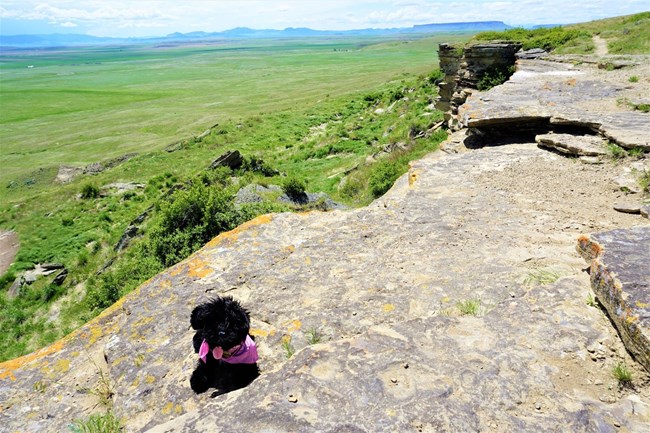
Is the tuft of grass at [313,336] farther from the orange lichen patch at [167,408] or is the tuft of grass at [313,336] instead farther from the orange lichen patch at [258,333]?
the orange lichen patch at [167,408]

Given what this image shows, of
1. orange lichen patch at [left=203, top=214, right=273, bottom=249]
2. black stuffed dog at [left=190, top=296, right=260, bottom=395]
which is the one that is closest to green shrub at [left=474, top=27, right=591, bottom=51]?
orange lichen patch at [left=203, top=214, right=273, bottom=249]

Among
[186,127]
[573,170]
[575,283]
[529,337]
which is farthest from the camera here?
[186,127]

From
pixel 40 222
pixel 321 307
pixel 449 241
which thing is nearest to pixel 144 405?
pixel 321 307

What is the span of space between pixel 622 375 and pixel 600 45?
2589cm

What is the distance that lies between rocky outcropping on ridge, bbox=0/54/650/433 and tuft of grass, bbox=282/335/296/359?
36mm

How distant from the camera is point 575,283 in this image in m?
4.93

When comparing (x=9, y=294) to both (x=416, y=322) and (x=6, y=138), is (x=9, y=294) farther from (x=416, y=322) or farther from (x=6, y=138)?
(x=6, y=138)

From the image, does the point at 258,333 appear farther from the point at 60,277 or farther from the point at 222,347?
the point at 60,277

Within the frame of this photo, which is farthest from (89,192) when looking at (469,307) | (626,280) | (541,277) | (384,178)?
(626,280)

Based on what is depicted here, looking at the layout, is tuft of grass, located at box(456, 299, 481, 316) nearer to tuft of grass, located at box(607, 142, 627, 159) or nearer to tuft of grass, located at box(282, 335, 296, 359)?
tuft of grass, located at box(282, 335, 296, 359)

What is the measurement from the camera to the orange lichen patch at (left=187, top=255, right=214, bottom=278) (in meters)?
6.41

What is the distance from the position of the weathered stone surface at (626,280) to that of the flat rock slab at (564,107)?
5.39m

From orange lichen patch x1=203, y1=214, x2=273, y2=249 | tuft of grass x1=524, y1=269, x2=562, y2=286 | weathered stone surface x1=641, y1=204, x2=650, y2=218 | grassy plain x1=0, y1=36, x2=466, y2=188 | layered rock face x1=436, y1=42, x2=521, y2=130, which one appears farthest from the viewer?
grassy plain x1=0, y1=36, x2=466, y2=188

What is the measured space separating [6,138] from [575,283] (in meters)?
75.0
